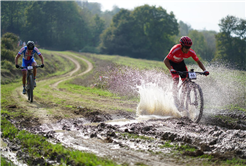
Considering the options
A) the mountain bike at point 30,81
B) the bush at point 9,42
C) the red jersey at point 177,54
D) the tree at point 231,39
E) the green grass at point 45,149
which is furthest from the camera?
the tree at point 231,39

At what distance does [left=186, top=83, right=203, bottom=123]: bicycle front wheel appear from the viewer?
25.8ft

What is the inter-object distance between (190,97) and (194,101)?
0.82 ft

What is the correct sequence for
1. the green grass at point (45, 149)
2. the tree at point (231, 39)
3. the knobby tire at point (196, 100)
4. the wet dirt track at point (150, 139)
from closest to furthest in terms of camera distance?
the green grass at point (45, 149)
the wet dirt track at point (150, 139)
the knobby tire at point (196, 100)
the tree at point (231, 39)

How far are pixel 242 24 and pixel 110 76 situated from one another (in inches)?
1351

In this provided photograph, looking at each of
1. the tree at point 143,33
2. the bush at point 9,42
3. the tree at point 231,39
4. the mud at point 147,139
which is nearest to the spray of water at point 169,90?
the mud at point 147,139

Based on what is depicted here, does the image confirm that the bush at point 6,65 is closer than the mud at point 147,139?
No

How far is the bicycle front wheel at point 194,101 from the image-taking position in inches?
310

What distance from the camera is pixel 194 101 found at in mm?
8141

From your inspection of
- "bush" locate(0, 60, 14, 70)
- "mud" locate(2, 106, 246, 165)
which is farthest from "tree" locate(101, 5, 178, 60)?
"mud" locate(2, 106, 246, 165)

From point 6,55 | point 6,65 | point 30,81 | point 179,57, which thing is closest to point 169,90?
point 179,57

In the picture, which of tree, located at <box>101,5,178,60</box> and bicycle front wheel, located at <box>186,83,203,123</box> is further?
tree, located at <box>101,5,178,60</box>

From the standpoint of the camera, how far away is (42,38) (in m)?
79.4

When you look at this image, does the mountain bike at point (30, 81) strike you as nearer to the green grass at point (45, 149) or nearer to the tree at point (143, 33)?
Result: the green grass at point (45, 149)

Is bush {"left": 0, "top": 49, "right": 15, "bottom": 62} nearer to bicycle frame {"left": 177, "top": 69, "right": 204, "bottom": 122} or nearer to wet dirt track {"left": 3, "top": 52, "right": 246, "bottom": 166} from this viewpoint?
wet dirt track {"left": 3, "top": 52, "right": 246, "bottom": 166}
